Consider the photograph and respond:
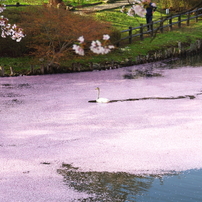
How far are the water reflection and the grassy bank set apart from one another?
461 inches

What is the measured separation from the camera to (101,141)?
409 inches

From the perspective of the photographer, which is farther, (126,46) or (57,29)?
(126,46)

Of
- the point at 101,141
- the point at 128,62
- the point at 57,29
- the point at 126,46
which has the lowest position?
the point at 101,141

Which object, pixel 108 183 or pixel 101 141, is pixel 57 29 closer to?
pixel 101 141

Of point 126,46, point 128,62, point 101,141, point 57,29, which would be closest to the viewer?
point 101,141

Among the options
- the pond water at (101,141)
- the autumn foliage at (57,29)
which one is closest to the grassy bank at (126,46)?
the autumn foliage at (57,29)

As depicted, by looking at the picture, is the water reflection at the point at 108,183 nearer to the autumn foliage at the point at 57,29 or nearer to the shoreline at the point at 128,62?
the shoreline at the point at 128,62

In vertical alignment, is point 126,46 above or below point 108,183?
above

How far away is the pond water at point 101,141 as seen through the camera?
7.83 meters

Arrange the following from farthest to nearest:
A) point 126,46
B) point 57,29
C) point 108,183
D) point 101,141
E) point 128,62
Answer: point 126,46 → point 128,62 → point 57,29 → point 101,141 → point 108,183

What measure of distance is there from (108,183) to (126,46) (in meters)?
17.4

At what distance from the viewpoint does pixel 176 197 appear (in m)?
7.50

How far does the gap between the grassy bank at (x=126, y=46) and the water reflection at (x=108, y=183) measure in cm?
1172

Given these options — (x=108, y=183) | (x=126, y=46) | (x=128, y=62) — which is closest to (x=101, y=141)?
(x=108, y=183)
